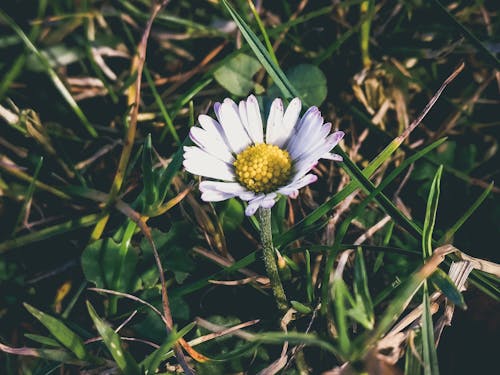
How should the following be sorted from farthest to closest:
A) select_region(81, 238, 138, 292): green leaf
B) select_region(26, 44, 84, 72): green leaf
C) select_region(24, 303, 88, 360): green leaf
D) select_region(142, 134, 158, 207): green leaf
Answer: select_region(26, 44, 84, 72): green leaf < select_region(81, 238, 138, 292): green leaf < select_region(142, 134, 158, 207): green leaf < select_region(24, 303, 88, 360): green leaf

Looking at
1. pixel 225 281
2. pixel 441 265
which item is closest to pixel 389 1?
pixel 441 265

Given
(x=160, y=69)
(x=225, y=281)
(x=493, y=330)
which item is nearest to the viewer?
(x=493, y=330)

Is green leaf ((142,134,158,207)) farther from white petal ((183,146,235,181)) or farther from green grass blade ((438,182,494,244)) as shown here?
green grass blade ((438,182,494,244))

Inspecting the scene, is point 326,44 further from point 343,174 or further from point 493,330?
point 493,330

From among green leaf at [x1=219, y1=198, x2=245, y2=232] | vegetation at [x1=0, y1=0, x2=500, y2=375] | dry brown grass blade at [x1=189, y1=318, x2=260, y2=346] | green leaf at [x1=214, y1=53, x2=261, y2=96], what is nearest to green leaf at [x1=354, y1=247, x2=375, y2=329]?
vegetation at [x1=0, y1=0, x2=500, y2=375]

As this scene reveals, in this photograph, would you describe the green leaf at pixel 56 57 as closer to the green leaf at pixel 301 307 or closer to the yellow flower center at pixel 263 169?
the yellow flower center at pixel 263 169

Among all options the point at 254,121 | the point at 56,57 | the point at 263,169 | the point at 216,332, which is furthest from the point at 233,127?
the point at 56,57

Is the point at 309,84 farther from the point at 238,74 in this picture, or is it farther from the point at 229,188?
the point at 229,188
